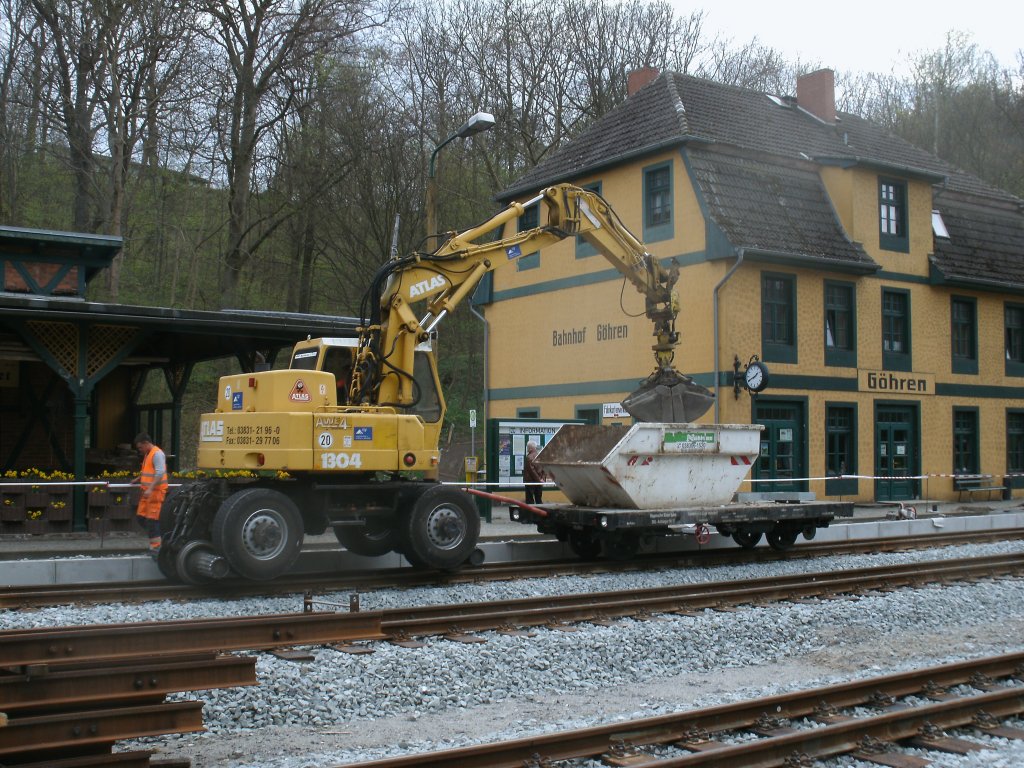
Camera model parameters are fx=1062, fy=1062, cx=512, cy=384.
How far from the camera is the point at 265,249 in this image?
37812 mm

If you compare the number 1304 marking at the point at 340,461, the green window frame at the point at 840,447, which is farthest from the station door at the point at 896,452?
the number 1304 marking at the point at 340,461

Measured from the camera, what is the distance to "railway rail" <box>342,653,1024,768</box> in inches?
235

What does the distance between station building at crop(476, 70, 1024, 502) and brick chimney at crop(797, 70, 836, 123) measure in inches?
2.3

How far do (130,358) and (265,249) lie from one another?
1601 centimetres

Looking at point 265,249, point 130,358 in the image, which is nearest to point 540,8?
point 265,249

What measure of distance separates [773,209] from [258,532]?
17.6m

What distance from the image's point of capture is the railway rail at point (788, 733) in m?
5.98

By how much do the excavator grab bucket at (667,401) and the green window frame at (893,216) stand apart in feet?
45.2

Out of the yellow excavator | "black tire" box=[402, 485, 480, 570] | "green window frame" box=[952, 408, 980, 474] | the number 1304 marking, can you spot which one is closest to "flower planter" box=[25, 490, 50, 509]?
the yellow excavator

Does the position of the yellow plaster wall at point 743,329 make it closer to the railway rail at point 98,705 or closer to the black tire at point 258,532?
the black tire at point 258,532

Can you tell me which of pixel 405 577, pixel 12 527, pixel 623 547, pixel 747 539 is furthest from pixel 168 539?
pixel 747 539

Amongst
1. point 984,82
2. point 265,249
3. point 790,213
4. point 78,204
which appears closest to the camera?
point 790,213

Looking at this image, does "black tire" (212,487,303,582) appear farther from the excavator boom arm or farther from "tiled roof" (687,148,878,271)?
"tiled roof" (687,148,878,271)

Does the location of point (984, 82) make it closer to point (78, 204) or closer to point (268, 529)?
point (78, 204)
